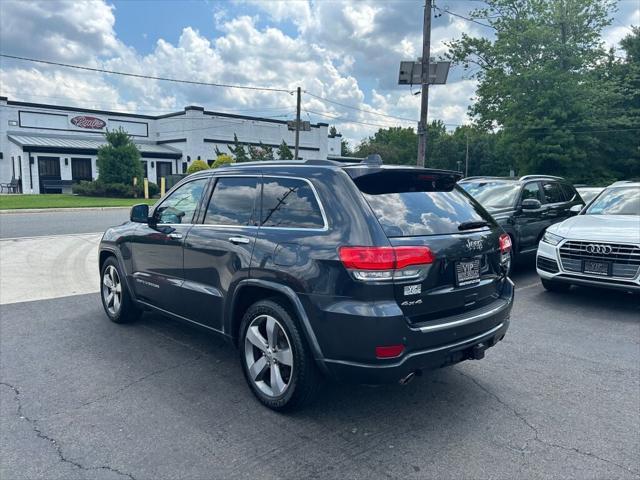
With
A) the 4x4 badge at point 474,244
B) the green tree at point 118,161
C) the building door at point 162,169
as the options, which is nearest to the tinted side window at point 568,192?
the 4x4 badge at point 474,244

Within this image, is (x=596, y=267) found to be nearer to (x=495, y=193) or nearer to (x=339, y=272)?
(x=495, y=193)

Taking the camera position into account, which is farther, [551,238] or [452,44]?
[452,44]

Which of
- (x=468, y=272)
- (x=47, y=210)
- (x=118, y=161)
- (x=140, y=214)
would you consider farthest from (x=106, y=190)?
(x=468, y=272)

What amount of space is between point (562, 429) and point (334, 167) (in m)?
2.35

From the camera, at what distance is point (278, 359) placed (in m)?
3.43

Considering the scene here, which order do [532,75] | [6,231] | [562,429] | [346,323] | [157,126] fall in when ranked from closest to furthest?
[346,323] → [562,429] → [6,231] → [532,75] → [157,126]

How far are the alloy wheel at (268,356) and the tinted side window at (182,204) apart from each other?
4.37 ft

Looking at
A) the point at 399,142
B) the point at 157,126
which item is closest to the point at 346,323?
the point at 157,126

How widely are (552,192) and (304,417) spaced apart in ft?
26.3

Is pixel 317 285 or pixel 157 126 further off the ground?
pixel 157 126

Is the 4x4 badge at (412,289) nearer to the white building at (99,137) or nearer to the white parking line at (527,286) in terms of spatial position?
the white parking line at (527,286)

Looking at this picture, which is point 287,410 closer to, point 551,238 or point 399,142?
point 551,238

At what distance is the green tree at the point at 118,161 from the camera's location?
31062 mm

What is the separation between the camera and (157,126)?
50.3m
